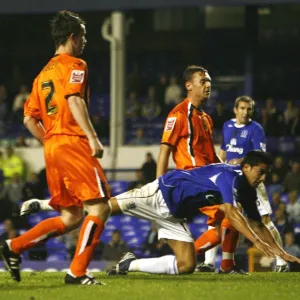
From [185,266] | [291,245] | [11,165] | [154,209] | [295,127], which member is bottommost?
[291,245]

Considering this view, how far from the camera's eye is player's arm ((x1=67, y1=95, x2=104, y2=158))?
8836 mm

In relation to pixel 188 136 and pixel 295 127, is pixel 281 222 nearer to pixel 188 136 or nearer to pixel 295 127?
pixel 295 127

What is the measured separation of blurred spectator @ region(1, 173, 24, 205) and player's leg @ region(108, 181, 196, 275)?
1104 centimetres

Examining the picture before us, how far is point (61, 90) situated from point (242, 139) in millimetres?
3953

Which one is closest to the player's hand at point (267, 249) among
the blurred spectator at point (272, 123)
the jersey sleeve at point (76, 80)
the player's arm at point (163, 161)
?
the jersey sleeve at point (76, 80)

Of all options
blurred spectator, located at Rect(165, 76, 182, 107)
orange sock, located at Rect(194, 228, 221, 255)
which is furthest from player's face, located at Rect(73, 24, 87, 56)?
blurred spectator, located at Rect(165, 76, 182, 107)

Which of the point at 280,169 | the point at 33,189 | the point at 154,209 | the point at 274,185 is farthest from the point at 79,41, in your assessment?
the point at 33,189

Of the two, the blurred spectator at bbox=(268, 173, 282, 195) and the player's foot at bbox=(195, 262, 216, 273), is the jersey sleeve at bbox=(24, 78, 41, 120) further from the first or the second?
the blurred spectator at bbox=(268, 173, 282, 195)

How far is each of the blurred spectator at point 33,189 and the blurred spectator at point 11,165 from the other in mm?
1078

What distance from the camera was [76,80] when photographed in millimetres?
9086

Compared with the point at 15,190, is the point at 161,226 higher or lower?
higher

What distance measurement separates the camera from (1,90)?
1017 inches

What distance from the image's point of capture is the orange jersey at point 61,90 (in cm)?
911

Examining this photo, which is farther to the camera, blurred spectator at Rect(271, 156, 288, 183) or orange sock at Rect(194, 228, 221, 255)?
blurred spectator at Rect(271, 156, 288, 183)
